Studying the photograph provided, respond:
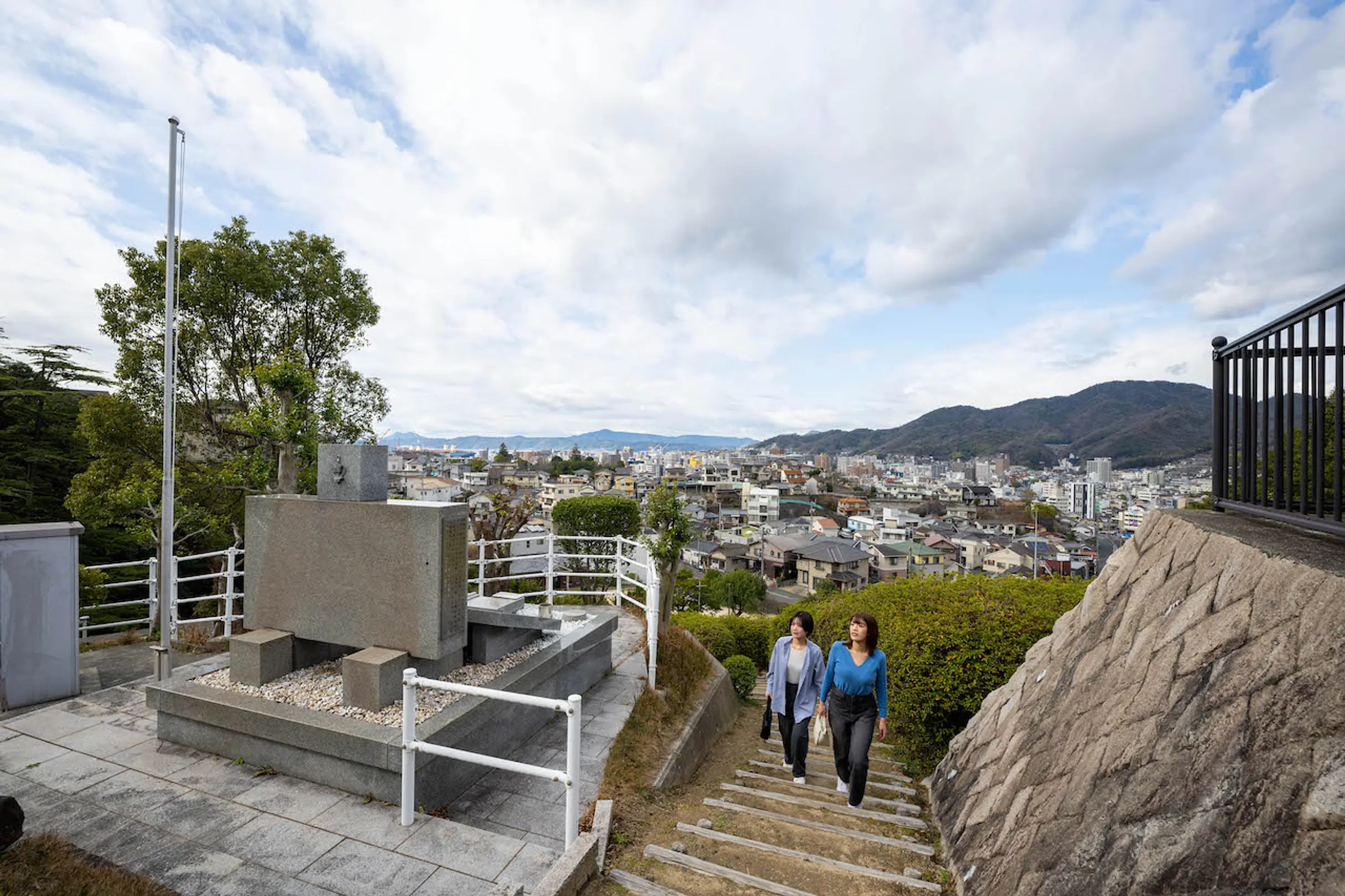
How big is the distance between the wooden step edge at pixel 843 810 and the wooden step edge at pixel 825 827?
0.19 metres

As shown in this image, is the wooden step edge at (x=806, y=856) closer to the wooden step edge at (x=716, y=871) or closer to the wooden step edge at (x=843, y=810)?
the wooden step edge at (x=716, y=871)

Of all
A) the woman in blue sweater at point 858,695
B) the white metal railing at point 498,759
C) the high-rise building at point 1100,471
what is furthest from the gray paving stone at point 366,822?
the high-rise building at point 1100,471

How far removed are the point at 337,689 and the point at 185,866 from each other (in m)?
1.78

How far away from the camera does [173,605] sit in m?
7.87

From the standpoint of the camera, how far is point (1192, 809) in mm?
2055

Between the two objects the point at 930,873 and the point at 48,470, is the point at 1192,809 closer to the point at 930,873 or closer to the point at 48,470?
the point at 930,873

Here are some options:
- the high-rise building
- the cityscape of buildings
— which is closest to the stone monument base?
the cityscape of buildings

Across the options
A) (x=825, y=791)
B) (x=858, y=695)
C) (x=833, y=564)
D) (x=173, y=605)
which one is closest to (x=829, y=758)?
(x=825, y=791)

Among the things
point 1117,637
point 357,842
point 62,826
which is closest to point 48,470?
point 62,826

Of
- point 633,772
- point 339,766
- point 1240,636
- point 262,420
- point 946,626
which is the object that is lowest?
point 633,772

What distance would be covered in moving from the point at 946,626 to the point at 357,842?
540 cm

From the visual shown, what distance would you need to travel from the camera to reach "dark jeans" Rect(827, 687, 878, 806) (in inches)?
177

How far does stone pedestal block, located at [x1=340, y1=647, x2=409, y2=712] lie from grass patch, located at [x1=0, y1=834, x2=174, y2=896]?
155 cm

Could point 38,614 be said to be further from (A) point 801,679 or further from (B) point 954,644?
(B) point 954,644
